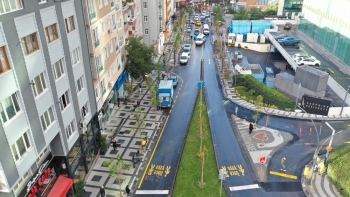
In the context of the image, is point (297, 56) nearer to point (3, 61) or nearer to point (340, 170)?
point (340, 170)

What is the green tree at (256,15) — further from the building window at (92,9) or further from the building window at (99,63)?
the building window at (92,9)

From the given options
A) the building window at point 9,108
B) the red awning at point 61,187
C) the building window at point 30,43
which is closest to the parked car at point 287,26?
the red awning at point 61,187

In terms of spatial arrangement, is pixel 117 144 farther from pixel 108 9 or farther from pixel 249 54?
pixel 249 54

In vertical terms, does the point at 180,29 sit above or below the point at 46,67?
below

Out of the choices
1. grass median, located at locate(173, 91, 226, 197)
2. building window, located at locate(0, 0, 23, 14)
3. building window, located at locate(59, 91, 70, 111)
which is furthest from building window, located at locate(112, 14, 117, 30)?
building window, located at locate(0, 0, 23, 14)

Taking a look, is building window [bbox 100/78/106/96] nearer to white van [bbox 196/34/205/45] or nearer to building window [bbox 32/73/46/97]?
building window [bbox 32/73/46/97]

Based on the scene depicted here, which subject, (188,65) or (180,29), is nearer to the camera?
(188,65)

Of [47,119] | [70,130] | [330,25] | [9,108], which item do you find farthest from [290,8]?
[9,108]

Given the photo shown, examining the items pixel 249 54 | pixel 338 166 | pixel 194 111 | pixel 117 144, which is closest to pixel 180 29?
pixel 249 54
